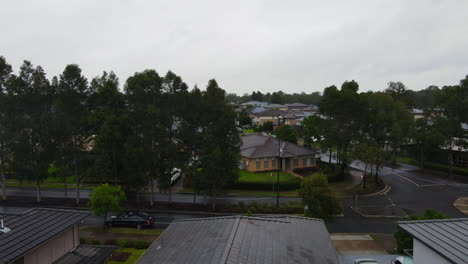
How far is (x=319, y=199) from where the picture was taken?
22312mm

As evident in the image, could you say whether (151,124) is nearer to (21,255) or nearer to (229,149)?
(229,149)

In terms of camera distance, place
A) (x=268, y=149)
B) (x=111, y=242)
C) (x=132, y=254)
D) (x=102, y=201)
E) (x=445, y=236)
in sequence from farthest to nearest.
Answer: (x=268, y=149) → (x=102, y=201) → (x=111, y=242) → (x=132, y=254) → (x=445, y=236)

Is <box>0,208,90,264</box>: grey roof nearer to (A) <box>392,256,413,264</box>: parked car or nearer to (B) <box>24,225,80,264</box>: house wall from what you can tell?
(B) <box>24,225,80,264</box>: house wall

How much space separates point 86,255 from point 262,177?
96.1 ft

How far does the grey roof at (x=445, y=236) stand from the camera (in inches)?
422

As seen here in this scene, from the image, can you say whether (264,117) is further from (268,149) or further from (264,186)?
(264,186)

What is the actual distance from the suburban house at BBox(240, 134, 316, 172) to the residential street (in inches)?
429

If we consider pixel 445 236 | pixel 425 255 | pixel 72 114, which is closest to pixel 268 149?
pixel 72 114

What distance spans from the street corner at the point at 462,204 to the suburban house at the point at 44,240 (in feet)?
110

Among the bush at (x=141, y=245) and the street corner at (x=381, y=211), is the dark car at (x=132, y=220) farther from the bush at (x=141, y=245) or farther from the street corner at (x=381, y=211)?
the street corner at (x=381, y=211)

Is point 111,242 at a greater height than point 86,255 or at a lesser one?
lesser

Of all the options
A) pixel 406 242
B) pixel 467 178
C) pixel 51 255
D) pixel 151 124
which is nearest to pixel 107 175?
pixel 151 124

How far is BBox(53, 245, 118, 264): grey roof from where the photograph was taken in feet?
53.6

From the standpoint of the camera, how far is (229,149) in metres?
29.9
